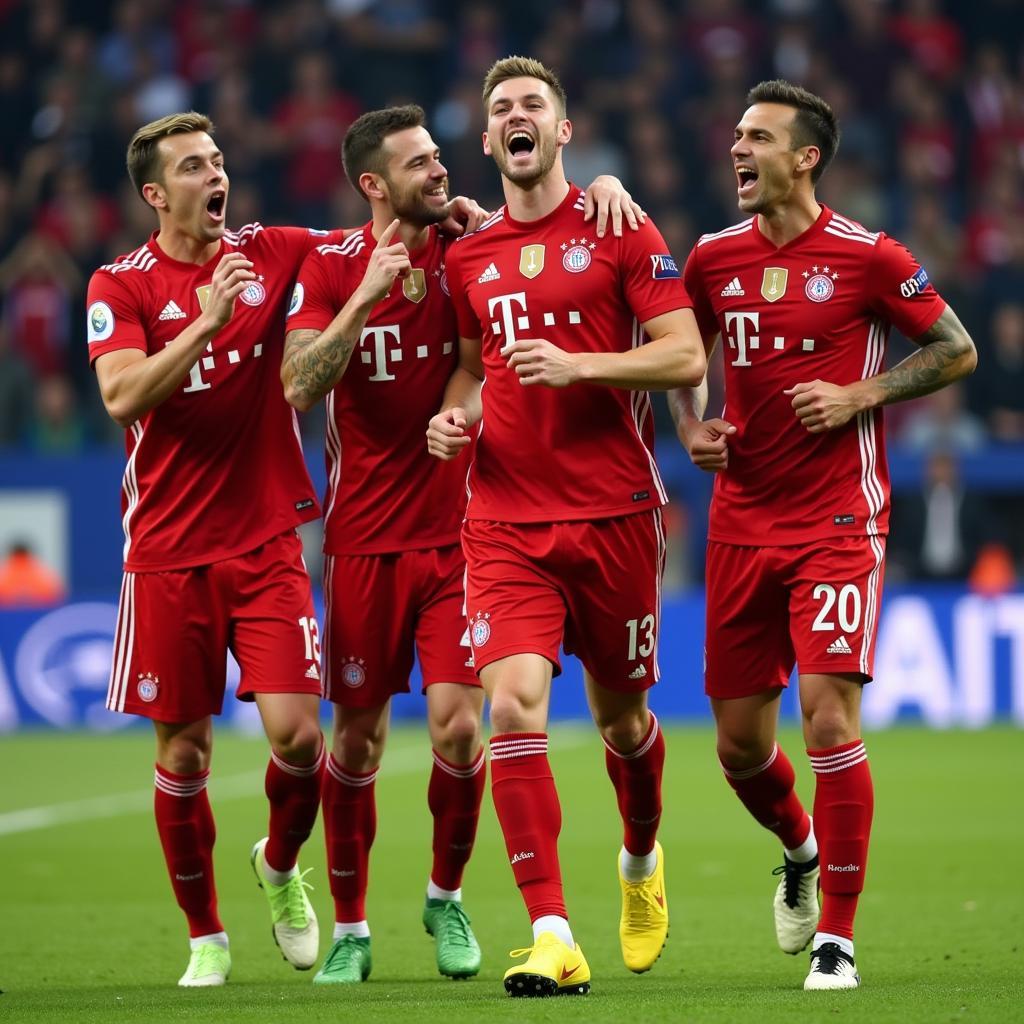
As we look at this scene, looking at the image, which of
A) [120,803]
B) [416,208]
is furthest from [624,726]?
[120,803]

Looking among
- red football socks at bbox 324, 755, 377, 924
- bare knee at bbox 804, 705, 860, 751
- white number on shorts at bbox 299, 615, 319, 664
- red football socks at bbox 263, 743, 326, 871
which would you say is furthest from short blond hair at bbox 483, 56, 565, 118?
red football socks at bbox 324, 755, 377, 924

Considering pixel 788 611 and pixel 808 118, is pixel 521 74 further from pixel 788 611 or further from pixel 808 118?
pixel 788 611

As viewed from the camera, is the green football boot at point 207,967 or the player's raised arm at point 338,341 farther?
the green football boot at point 207,967

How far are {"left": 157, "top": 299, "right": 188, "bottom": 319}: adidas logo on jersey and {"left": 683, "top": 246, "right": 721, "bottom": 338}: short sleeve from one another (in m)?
1.72

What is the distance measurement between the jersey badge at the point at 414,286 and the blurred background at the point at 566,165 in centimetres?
935

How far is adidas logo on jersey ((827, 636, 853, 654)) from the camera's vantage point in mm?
6195

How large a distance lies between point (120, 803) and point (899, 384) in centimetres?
747

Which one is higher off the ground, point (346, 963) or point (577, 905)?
point (346, 963)

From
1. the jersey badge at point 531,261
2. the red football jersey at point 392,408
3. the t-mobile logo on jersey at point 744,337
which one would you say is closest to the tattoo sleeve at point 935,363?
the t-mobile logo on jersey at point 744,337

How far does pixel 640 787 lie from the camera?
22.9 ft

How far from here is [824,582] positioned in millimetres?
6352

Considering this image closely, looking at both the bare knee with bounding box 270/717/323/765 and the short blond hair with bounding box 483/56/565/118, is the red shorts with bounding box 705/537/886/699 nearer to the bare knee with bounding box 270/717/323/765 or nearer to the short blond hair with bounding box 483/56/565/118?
the bare knee with bounding box 270/717/323/765

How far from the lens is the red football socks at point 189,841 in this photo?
272 inches

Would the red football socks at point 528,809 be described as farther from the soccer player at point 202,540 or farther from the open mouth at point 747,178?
the open mouth at point 747,178
